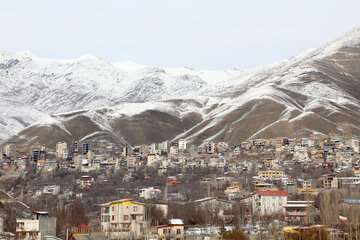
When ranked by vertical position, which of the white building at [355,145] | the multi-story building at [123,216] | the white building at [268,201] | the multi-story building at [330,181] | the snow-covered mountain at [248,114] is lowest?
the multi-story building at [123,216]

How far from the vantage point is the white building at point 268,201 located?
55750 millimetres

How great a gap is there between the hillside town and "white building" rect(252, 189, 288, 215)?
9 cm

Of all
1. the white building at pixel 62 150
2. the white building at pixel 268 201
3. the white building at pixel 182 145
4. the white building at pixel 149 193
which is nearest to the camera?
the white building at pixel 268 201

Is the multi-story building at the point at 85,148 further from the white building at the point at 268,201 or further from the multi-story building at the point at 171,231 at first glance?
the multi-story building at the point at 171,231

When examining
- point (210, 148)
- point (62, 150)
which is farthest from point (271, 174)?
point (62, 150)

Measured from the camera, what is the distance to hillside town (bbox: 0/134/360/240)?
42.3m

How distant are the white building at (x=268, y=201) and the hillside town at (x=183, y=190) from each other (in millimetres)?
91

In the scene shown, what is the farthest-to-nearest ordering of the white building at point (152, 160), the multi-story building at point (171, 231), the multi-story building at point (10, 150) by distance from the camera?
the multi-story building at point (10, 150)
the white building at point (152, 160)
the multi-story building at point (171, 231)

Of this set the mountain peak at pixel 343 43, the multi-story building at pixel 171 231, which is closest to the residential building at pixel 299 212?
the multi-story building at pixel 171 231

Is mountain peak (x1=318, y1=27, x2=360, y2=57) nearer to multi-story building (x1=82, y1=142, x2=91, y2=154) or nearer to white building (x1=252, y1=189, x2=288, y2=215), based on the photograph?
multi-story building (x1=82, y1=142, x2=91, y2=154)

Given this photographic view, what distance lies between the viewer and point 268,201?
57.3 metres

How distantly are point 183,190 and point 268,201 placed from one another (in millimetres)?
13246

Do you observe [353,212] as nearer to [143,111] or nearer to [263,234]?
[263,234]

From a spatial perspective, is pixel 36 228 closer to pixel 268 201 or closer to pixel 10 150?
pixel 268 201
